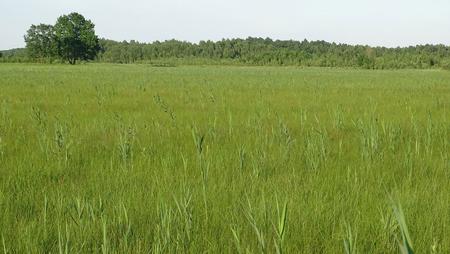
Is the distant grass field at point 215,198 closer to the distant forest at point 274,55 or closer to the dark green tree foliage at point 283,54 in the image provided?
the distant forest at point 274,55

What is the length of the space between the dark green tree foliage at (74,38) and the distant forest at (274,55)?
3.96 metres

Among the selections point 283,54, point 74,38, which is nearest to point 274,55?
point 283,54

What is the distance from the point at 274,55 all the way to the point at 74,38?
53.9 meters

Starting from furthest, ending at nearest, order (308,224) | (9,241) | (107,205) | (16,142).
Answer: (16,142)
(107,205)
(308,224)
(9,241)

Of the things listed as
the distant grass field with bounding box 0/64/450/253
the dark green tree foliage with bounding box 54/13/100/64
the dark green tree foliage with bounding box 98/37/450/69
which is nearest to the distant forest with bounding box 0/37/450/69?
the dark green tree foliage with bounding box 98/37/450/69

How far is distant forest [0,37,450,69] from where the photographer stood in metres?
86.1

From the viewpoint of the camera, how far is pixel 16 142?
4430mm

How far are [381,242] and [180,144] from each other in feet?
9.58

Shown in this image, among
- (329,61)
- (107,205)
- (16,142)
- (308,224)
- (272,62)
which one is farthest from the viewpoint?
(272,62)

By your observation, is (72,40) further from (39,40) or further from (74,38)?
(39,40)

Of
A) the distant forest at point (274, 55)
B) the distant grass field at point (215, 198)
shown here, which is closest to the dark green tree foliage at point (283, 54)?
the distant forest at point (274, 55)

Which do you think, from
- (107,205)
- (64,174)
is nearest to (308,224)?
(107,205)

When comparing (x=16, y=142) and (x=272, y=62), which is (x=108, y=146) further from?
(x=272, y=62)

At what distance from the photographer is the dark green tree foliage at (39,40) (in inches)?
3165
